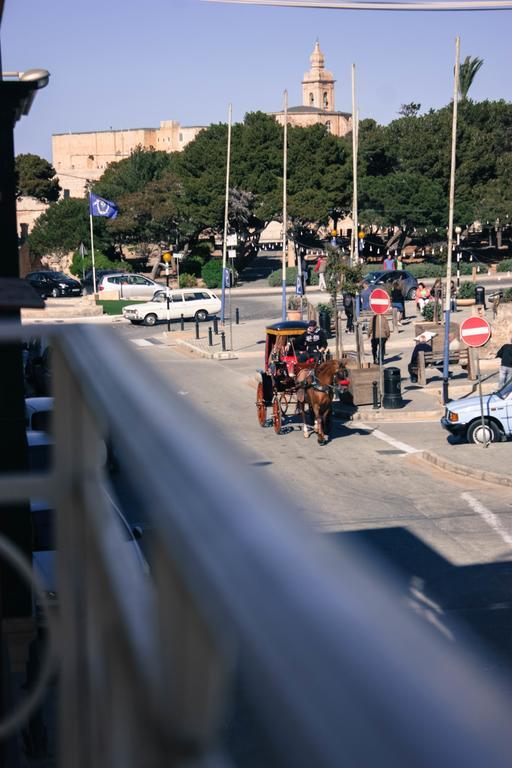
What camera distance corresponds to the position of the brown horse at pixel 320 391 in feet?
64.3

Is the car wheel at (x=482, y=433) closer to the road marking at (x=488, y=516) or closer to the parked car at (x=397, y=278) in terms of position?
the road marking at (x=488, y=516)

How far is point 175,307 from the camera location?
147ft

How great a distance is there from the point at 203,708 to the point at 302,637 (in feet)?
0.32

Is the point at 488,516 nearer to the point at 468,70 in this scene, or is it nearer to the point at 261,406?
the point at 261,406

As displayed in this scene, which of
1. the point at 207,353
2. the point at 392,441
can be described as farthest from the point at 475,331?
the point at 207,353

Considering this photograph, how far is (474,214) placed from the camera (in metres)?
72.7

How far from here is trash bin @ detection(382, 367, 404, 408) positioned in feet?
76.4

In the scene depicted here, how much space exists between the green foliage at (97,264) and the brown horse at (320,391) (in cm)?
4689

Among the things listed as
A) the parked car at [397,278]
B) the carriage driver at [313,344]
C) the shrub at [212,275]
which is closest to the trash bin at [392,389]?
the carriage driver at [313,344]

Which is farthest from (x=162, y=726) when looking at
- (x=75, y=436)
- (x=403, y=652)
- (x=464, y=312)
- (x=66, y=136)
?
(x=66, y=136)

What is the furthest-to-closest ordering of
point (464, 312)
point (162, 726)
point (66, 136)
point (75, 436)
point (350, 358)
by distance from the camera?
point (66, 136) → point (464, 312) → point (350, 358) → point (75, 436) → point (162, 726)

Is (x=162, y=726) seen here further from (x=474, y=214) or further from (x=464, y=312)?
(x=474, y=214)

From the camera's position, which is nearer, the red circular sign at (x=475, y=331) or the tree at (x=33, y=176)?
the red circular sign at (x=475, y=331)

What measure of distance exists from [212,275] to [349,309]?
94.6 feet
